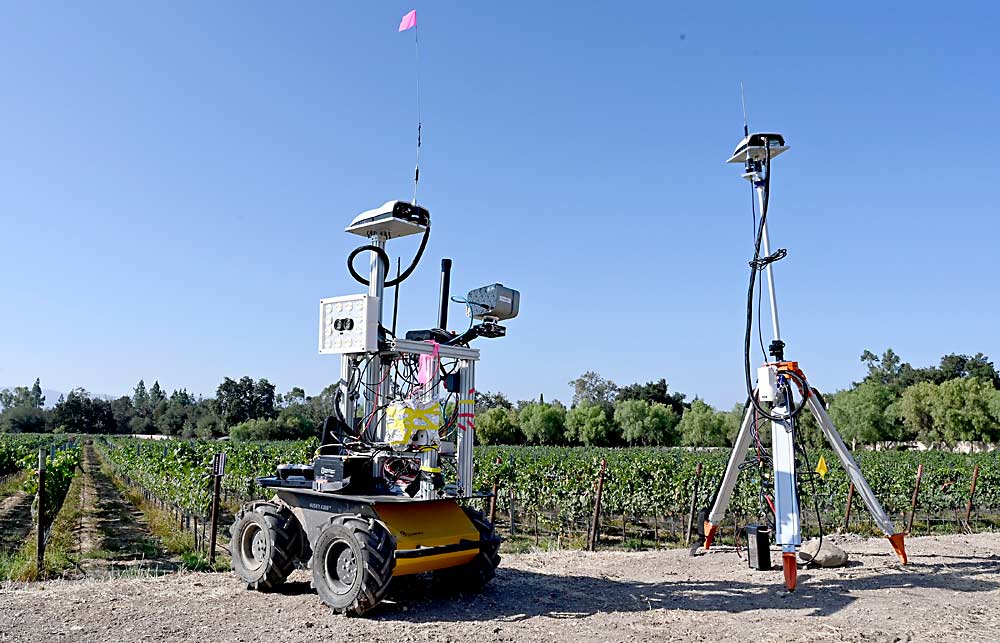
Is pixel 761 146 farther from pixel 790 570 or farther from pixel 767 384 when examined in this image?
pixel 790 570

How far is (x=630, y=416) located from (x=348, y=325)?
2645 inches

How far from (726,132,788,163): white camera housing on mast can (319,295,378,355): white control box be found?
177 inches

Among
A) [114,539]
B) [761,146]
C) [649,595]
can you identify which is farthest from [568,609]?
[114,539]

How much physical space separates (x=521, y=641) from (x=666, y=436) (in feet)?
225

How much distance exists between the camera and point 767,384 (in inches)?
314

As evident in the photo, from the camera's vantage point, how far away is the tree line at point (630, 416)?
57.3 m

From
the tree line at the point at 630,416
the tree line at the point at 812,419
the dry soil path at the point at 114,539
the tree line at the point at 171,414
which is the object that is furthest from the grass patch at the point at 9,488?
the tree line at the point at 171,414

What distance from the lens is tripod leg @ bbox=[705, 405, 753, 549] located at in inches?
326

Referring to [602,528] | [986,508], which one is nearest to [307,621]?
[602,528]

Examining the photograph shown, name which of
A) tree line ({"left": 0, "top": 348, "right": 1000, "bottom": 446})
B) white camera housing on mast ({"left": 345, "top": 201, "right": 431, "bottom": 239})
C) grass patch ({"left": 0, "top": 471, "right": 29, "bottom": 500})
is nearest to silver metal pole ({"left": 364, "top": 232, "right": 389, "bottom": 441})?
white camera housing on mast ({"left": 345, "top": 201, "right": 431, "bottom": 239})

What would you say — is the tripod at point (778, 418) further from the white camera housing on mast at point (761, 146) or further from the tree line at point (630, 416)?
the tree line at point (630, 416)

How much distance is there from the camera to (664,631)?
236 inches

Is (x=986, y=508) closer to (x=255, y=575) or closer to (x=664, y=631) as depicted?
(x=664, y=631)

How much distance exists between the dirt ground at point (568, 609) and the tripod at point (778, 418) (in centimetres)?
56
